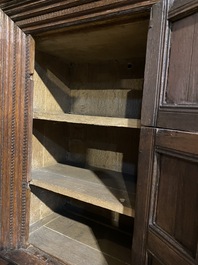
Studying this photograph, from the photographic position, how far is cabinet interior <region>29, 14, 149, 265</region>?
0.84 meters

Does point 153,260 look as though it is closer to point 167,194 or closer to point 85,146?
point 167,194

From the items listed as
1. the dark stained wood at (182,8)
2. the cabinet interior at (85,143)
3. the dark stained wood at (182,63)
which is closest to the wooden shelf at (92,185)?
the cabinet interior at (85,143)

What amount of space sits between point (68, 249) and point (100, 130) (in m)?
0.61

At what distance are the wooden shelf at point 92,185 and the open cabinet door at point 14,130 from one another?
0.31ft

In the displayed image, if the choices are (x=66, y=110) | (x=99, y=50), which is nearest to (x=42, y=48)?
(x=99, y=50)

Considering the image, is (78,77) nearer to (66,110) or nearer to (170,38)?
(66,110)

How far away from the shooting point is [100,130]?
1.18 meters

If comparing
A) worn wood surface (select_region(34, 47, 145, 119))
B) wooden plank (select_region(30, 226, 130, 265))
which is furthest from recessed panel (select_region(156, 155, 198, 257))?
worn wood surface (select_region(34, 47, 145, 119))

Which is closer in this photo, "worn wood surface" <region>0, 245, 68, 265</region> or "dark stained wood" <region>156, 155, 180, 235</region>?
"dark stained wood" <region>156, 155, 180, 235</region>

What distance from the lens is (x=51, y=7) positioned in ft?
2.24

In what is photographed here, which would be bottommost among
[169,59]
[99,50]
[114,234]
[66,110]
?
[114,234]

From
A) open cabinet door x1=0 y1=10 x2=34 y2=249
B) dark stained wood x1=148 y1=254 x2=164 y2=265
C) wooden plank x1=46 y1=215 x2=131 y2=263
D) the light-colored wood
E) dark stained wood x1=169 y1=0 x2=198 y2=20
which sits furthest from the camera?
wooden plank x1=46 y1=215 x2=131 y2=263

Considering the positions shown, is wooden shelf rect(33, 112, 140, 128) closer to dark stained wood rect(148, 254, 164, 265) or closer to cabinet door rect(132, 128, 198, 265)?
cabinet door rect(132, 128, 198, 265)

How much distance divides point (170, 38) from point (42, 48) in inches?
26.2
